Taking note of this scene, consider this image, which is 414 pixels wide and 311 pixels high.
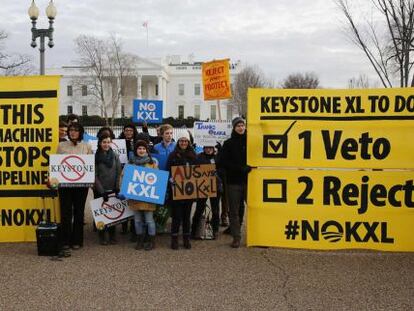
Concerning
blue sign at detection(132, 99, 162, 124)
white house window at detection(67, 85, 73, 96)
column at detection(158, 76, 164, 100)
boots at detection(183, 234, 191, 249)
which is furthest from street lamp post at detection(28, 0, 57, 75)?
column at detection(158, 76, 164, 100)

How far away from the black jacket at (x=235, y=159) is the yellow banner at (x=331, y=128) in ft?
0.40

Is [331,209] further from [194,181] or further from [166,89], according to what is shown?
[166,89]

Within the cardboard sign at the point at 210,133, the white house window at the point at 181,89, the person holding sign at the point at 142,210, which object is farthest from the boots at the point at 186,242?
the white house window at the point at 181,89

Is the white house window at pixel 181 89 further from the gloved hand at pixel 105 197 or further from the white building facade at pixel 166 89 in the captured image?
the gloved hand at pixel 105 197

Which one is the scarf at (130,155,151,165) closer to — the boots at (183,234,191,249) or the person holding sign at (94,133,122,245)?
the person holding sign at (94,133,122,245)

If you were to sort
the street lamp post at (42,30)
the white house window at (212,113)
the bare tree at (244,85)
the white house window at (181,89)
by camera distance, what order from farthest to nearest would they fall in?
the white house window at (181,89) < the white house window at (212,113) < the bare tree at (244,85) < the street lamp post at (42,30)

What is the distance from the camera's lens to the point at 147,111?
41.1ft

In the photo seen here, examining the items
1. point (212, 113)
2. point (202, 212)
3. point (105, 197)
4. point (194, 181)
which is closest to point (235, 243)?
point (202, 212)

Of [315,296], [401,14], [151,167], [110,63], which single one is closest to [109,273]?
[151,167]

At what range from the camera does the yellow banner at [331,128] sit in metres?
7.57

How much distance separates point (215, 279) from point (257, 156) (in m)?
2.30

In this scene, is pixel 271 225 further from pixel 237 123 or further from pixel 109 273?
pixel 109 273

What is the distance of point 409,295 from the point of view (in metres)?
5.62

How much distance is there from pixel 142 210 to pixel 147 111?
199 inches
